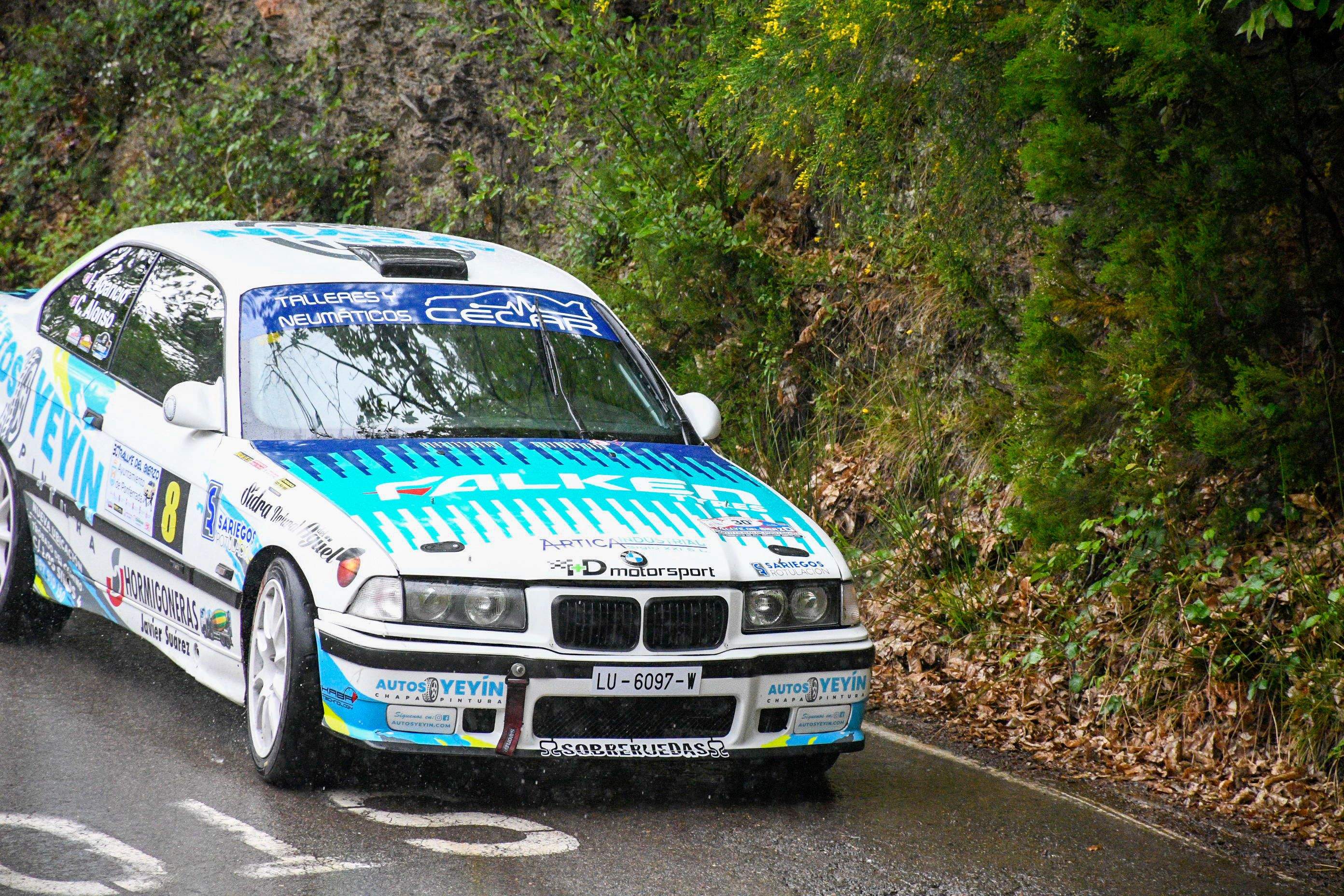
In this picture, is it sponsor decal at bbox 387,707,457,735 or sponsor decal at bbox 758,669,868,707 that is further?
sponsor decal at bbox 758,669,868,707

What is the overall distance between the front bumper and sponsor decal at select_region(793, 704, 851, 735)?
2 cm

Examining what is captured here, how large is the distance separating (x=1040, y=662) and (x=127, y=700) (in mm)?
3900

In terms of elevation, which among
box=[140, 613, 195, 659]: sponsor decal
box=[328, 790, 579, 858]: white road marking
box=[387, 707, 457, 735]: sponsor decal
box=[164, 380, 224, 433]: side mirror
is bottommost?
box=[328, 790, 579, 858]: white road marking

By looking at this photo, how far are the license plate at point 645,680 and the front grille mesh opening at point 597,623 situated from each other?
0.08m

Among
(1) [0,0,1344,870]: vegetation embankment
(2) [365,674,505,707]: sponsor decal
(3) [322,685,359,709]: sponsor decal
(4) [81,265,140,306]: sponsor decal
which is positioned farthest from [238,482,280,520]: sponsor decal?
(1) [0,0,1344,870]: vegetation embankment

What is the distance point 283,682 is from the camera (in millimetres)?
4852

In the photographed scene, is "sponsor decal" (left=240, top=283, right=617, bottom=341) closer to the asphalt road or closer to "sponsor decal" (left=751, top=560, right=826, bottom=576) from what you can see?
the asphalt road

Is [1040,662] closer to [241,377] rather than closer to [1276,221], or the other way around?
[1276,221]

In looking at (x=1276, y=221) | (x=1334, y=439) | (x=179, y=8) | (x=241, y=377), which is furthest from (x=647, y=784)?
(x=179, y=8)

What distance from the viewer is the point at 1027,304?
21.9 feet

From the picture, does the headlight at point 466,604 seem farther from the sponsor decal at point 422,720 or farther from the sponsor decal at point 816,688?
the sponsor decal at point 816,688

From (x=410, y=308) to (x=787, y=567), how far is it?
1.94 meters

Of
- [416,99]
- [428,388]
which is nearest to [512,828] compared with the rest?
[428,388]

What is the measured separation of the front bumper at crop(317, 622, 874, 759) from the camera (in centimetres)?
455
